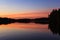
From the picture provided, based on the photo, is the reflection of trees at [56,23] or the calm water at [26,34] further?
the reflection of trees at [56,23]

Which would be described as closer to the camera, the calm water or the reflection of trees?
the calm water

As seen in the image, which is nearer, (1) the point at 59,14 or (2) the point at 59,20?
(2) the point at 59,20

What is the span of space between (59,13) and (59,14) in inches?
43.2

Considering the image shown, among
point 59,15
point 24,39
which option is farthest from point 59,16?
point 24,39

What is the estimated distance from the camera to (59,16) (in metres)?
77.6

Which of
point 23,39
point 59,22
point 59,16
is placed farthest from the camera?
point 59,16

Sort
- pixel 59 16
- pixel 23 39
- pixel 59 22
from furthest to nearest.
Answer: pixel 59 16, pixel 59 22, pixel 23 39

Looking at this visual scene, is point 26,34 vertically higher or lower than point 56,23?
lower

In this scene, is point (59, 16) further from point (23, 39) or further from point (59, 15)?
point (23, 39)

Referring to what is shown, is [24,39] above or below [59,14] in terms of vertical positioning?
Answer: below

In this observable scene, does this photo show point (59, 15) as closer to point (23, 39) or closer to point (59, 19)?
point (59, 19)

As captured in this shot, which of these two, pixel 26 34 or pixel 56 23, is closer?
pixel 26 34

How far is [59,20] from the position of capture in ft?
241

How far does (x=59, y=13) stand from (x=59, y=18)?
565cm
